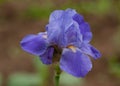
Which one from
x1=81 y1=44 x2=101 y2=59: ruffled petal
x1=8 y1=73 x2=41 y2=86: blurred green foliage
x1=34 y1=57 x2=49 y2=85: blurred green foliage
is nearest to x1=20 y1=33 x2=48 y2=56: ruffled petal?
x1=81 y1=44 x2=101 y2=59: ruffled petal

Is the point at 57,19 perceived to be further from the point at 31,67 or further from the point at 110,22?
the point at 110,22

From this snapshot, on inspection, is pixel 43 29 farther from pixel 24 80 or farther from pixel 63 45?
pixel 63 45

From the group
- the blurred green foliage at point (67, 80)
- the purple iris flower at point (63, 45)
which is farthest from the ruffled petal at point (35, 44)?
the blurred green foliage at point (67, 80)

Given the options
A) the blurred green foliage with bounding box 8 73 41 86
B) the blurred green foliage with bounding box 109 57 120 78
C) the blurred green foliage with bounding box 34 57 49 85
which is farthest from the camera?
the blurred green foliage with bounding box 109 57 120 78

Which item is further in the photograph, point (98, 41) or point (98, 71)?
point (98, 41)

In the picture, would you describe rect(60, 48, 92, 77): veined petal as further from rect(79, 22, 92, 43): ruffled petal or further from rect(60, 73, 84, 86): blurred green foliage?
rect(60, 73, 84, 86): blurred green foliage

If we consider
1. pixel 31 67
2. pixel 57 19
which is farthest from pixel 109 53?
pixel 57 19
